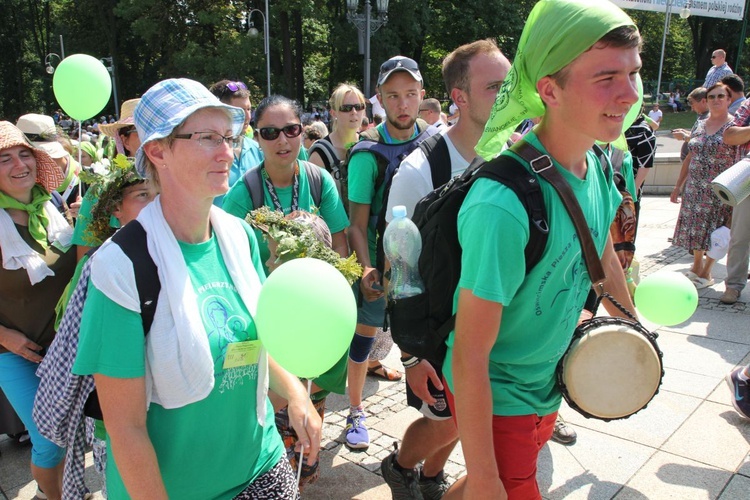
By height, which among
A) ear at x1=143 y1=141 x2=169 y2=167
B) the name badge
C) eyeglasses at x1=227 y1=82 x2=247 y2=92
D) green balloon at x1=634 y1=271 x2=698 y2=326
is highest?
eyeglasses at x1=227 y1=82 x2=247 y2=92

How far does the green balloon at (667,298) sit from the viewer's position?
2.83m

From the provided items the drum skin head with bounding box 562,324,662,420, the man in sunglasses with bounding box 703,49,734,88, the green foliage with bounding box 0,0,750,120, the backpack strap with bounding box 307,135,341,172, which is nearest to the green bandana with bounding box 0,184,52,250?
the backpack strap with bounding box 307,135,341,172

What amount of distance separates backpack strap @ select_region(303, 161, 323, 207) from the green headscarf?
6.22 ft

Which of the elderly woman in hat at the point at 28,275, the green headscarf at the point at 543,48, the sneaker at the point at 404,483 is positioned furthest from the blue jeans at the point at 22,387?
the green headscarf at the point at 543,48

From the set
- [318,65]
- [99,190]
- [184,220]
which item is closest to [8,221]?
[99,190]

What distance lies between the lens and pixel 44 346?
3363mm

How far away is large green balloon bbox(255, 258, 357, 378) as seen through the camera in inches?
66.6

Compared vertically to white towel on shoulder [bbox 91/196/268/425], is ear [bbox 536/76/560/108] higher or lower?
higher

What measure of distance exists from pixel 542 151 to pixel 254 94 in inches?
1189

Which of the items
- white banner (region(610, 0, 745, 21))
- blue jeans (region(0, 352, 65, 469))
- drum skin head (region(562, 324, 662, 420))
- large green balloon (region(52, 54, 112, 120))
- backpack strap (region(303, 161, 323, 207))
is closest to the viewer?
drum skin head (region(562, 324, 662, 420))

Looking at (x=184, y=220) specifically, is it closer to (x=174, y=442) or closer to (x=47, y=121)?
(x=174, y=442)

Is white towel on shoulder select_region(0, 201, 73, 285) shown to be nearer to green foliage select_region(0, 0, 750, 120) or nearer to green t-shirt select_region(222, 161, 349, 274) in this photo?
green t-shirt select_region(222, 161, 349, 274)

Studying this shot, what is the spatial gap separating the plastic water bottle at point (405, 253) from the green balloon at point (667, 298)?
1475 millimetres

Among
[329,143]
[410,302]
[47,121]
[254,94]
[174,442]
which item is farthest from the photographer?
[254,94]
